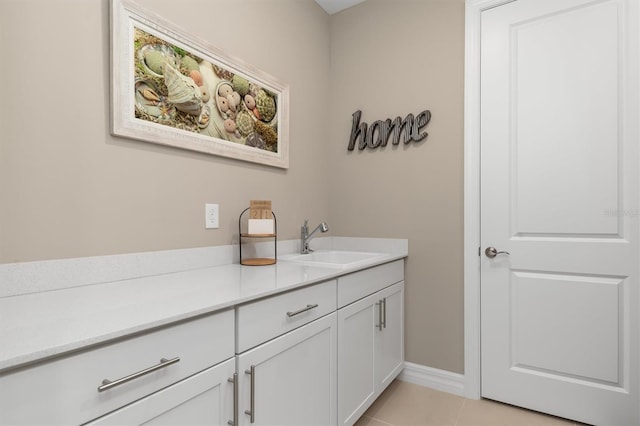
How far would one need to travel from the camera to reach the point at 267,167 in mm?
2018

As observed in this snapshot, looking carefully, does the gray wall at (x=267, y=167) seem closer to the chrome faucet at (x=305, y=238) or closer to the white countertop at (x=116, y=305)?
the chrome faucet at (x=305, y=238)

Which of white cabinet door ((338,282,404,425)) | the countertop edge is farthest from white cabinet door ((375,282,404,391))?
the countertop edge

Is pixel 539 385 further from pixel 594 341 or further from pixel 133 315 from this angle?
pixel 133 315

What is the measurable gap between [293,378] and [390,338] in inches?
37.3

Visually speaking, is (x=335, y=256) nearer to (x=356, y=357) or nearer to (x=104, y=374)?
(x=356, y=357)

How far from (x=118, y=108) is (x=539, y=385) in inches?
97.8

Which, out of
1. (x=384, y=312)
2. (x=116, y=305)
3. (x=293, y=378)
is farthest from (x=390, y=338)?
(x=116, y=305)

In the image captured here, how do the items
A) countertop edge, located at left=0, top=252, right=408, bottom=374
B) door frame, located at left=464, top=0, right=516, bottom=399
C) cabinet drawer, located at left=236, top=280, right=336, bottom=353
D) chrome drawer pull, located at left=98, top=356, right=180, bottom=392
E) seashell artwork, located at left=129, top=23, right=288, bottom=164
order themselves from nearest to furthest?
countertop edge, located at left=0, top=252, right=408, bottom=374, chrome drawer pull, located at left=98, top=356, right=180, bottom=392, cabinet drawer, located at left=236, top=280, right=336, bottom=353, seashell artwork, located at left=129, top=23, right=288, bottom=164, door frame, located at left=464, top=0, right=516, bottom=399

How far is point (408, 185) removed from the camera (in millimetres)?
2264

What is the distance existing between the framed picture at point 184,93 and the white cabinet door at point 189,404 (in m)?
0.94

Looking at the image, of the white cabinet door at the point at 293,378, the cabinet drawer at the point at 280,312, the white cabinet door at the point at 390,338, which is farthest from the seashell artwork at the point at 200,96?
the white cabinet door at the point at 390,338

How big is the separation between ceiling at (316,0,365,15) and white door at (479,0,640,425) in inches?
37.8

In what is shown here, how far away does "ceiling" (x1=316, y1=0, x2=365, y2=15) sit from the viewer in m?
2.47

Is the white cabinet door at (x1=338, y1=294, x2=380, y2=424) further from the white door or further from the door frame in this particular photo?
the white door
